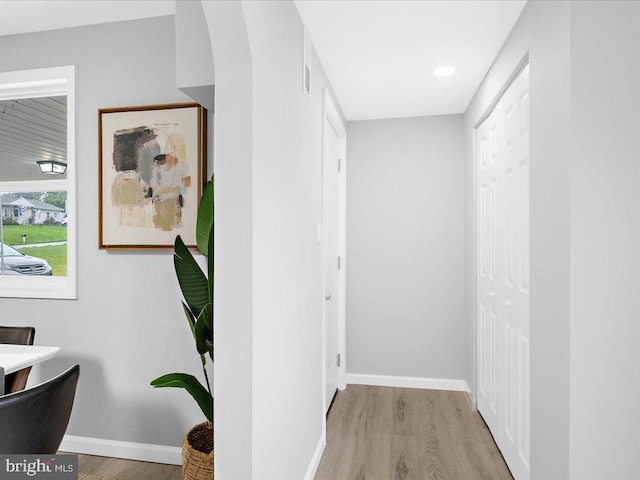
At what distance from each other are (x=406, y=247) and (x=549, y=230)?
2.11 meters

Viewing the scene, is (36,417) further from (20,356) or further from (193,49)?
(193,49)

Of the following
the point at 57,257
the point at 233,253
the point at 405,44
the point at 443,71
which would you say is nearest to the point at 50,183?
Answer: the point at 57,257

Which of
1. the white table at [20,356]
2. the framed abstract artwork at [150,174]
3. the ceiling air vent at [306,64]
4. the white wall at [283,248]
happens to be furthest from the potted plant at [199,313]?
the ceiling air vent at [306,64]

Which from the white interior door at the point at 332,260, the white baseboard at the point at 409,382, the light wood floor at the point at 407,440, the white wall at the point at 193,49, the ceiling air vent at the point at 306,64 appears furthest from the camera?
the white baseboard at the point at 409,382

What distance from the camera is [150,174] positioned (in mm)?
2396

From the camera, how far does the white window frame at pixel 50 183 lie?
8.23 feet

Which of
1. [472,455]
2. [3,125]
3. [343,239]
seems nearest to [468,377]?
[472,455]

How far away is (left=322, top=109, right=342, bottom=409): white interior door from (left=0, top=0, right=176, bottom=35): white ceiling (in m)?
1.32

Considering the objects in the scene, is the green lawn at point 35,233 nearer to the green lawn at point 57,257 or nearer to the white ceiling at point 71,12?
the green lawn at point 57,257

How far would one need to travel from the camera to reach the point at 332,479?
7.45ft

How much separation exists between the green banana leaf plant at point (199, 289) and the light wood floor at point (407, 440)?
98 cm

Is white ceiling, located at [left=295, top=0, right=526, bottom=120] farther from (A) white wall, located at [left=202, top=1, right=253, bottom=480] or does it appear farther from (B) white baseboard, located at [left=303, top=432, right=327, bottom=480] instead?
(B) white baseboard, located at [left=303, top=432, right=327, bottom=480]

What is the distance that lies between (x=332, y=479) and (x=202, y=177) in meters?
1.80

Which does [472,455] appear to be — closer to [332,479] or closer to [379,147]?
[332,479]
